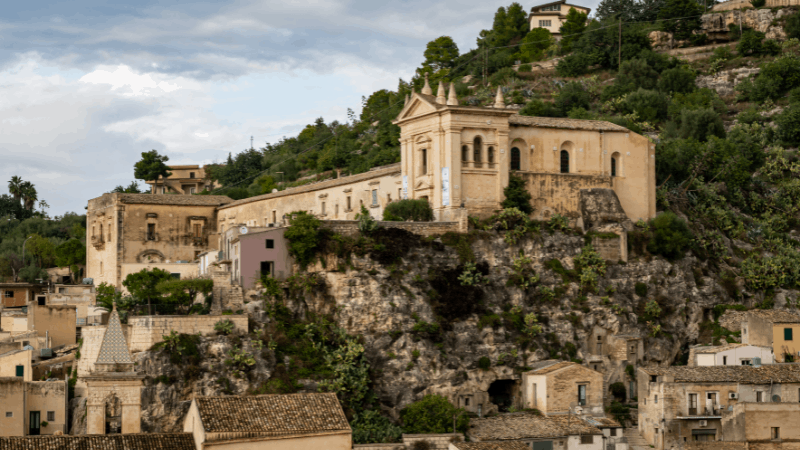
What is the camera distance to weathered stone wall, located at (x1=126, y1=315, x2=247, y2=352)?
45.5 metres

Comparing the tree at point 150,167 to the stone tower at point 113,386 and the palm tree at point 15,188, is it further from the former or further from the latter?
the stone tower at point 113,386

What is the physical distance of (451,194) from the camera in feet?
174

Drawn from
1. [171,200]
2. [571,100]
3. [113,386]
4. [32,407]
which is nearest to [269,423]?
[113,386]

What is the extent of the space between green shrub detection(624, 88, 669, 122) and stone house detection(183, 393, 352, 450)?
46202mm

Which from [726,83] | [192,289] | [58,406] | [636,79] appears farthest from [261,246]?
[726,83]

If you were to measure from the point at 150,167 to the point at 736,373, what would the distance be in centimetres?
5439

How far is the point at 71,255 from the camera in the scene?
74750 mm

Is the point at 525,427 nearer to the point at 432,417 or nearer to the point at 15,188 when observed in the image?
the point at 432,417

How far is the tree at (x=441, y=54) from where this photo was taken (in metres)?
104

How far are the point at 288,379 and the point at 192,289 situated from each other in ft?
21.4

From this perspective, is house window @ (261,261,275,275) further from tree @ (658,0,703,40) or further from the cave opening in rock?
tree @ (658,0,703,40)

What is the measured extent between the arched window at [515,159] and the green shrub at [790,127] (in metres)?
29.0

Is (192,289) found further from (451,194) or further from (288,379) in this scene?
(451,194)

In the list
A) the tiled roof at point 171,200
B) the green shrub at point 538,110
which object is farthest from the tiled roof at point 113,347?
the green shrub at point 538,110
